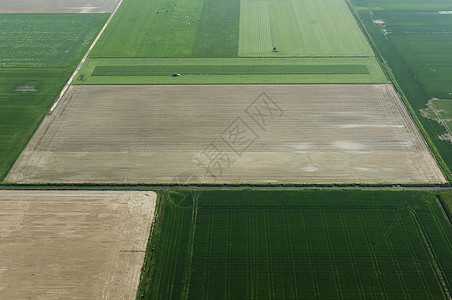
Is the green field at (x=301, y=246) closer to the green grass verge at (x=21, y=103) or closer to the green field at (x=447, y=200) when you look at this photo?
the green field at (x=447, y=200)

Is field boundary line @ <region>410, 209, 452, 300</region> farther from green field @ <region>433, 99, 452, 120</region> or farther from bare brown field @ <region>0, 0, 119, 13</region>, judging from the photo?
bare brown field @ <region>0, 0, 119, 13</region>

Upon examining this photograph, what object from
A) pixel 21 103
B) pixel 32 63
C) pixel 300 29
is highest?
pixel 300 29

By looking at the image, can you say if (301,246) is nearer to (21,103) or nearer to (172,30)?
(21,103)

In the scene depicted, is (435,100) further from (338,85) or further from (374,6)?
(374,6)

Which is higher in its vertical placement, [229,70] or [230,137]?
[229,70]

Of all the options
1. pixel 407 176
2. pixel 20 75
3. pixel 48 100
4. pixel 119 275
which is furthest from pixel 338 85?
pixel 20 75

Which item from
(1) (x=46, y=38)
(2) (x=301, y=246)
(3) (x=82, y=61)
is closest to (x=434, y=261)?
(2) (x=301, y=246)

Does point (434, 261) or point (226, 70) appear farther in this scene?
point (226, 70)

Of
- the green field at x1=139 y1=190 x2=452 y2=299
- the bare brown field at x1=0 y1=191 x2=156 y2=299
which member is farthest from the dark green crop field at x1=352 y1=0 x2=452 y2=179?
the bare brown field at x1=0 y1=191 x2=156 y2=299
